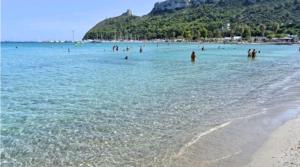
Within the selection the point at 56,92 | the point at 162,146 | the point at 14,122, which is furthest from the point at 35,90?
the point at 162,146

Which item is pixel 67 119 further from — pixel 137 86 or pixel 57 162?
pixel 137 86

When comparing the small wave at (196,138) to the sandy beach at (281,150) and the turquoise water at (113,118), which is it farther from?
the sandy beach at (281,150)

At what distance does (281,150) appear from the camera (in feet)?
35.8

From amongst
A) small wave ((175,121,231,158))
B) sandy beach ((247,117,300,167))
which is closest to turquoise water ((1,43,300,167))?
→ small wave ((175,121,231,158))

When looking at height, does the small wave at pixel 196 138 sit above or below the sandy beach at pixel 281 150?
below

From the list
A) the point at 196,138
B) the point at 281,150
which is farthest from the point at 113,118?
the point at 281,150

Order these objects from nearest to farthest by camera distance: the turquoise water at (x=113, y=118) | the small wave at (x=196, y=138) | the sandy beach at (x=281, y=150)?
the sandy beach at (x=281, y=150) < the turquoise water at (x=113, y=118) < the small wave at (x=196, y=138)

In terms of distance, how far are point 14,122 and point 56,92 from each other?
7.87 meters

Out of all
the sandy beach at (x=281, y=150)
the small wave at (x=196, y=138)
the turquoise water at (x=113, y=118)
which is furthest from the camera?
the small wave at (x=196, y=138)

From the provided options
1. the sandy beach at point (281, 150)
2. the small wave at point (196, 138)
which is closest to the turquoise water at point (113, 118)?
the small wave at point (196, 138)

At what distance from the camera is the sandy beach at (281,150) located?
9802 mm

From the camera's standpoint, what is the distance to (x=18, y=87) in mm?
25469

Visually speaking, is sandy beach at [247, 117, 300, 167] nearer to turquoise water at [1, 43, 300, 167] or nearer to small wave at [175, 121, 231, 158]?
small wave at [175, 121, 231, 158]

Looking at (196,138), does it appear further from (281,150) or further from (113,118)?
(113,118)
